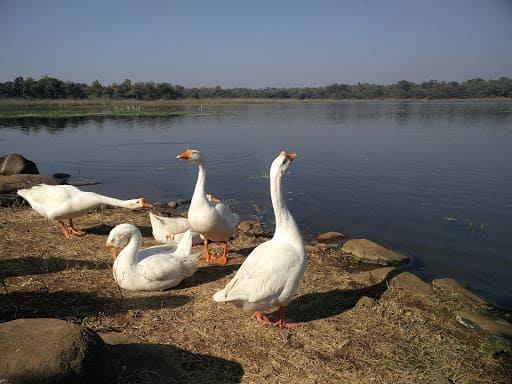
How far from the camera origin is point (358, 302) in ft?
17.4

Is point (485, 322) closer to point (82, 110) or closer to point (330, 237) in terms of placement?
point (330, 237)

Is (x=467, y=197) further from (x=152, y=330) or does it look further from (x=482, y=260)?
(x=152, y=330)

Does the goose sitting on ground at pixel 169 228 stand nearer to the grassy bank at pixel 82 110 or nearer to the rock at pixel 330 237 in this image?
the rock at pixel 330 237

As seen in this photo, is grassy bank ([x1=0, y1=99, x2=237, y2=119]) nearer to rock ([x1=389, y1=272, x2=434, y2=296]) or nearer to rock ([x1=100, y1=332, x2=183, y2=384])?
rock ([x1=389, y1=272, x2=434, y2=296])

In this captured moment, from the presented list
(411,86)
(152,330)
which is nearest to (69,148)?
(152,330)

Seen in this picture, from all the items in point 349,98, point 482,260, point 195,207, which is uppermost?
point 349,98

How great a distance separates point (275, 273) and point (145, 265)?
2312mm

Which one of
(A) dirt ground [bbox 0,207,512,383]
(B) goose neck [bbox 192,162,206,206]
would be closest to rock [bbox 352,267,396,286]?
(A) dirt ground [bbox 0,207,512,383]

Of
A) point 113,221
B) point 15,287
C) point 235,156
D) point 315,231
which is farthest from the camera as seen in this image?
point 235,156

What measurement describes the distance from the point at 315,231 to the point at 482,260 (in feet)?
13.7

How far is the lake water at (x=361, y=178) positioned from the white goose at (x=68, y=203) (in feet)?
15.5

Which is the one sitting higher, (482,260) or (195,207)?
(195,207)

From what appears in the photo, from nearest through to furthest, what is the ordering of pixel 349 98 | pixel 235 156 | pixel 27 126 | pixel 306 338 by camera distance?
pixel 306 338
pixel 235 156
pixel 27 126
pixel 349 98

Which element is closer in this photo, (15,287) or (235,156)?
(15,287)
